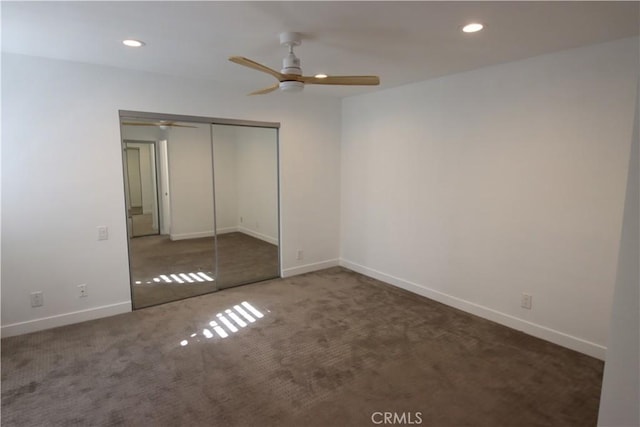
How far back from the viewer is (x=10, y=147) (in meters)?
3.01

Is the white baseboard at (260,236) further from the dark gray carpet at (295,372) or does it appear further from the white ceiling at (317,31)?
the white ceiling at (317,31)

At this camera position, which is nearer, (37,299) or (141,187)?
(37,299)

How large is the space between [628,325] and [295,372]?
2.07 metres

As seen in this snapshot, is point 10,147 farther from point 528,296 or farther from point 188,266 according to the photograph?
point 528,296

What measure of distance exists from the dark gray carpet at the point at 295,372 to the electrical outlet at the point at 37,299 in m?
0.27

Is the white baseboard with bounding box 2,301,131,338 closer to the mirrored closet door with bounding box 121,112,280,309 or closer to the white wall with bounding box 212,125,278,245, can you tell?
the mirrored closet door with bounding box 121,112,280,309

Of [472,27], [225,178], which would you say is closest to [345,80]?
[472,27]

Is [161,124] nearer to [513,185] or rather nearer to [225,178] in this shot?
[225,178]

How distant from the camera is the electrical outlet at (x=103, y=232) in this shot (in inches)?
138

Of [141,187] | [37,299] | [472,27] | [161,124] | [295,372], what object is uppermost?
[472,27]

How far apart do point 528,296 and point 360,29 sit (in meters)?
2.73

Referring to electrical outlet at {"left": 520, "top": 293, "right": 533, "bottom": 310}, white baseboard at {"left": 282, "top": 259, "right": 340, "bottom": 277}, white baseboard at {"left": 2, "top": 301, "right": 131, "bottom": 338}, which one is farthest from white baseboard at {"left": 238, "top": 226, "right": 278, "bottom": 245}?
electrical outlet at {"left": 520, "top": 293, "right": 533, "bottom": 310}

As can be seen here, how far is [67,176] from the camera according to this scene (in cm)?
329

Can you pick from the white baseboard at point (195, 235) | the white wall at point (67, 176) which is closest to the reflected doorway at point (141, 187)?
the white wall at point (67, 176)
